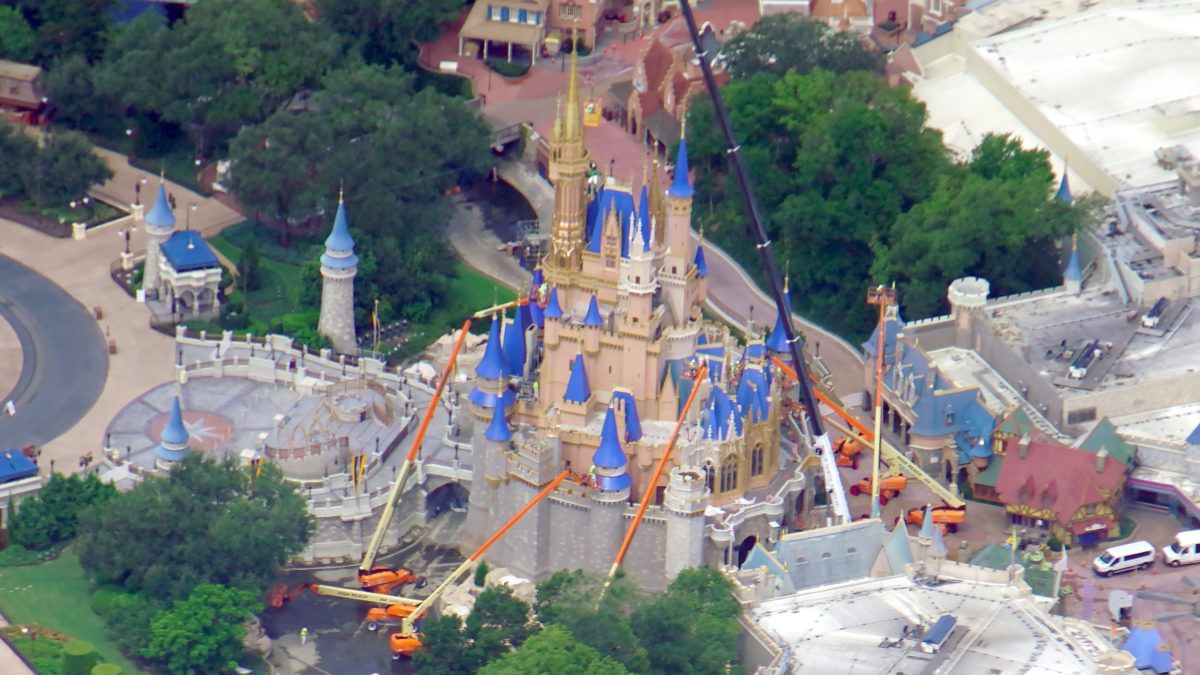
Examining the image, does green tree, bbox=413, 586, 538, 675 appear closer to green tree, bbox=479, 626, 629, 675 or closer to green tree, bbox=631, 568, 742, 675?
green tree, bbox=479, 626, 629, 675

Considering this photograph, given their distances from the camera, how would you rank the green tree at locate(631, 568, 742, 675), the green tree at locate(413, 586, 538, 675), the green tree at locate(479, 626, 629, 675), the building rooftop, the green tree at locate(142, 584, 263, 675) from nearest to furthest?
the green tree at locate(479, 626, 629, 675)
the building rooftop
the green tree at locate(631, 568, 742, 675)
the green tree at locate(413, 586, 538, 675)
the green tree at locate(142, 584, 263, 675)

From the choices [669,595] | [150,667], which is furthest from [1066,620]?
[150,667]

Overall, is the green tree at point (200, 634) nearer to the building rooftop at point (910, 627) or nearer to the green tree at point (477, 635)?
the green tree at point (477, 635)

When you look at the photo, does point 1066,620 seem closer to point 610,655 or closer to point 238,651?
point 610,655

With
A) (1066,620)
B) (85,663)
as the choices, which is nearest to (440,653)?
(85,663)

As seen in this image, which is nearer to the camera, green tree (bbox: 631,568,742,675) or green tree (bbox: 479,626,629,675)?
green tree (bbox: 479,626,629,675)

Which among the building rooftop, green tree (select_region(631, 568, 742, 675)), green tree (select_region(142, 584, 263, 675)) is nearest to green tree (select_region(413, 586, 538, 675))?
green tree (select_region(631, 568, 742, 675))
